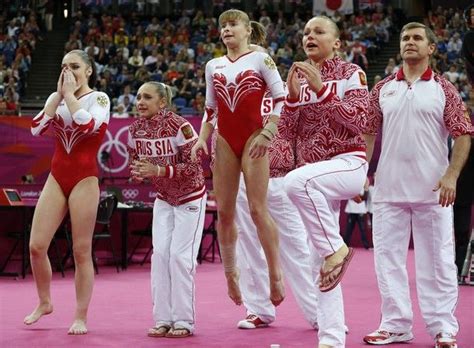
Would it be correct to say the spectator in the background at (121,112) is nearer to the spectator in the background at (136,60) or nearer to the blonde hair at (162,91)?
the spectator in the background at (136,60)

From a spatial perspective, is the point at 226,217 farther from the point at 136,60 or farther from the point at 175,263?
the point at 136,60

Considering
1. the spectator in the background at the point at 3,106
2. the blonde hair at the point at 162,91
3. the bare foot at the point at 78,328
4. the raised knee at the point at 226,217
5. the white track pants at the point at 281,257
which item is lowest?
the bare foot at the point at 78,328

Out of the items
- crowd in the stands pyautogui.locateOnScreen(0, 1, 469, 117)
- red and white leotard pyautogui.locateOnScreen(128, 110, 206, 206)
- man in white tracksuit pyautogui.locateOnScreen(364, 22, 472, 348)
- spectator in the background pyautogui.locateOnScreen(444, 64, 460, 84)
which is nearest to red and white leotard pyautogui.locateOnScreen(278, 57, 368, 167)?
man in white tracksuit pyautogui.locateOnScreen(364, 22, 472, 348)

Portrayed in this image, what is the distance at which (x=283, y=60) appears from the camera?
21719 millimetres

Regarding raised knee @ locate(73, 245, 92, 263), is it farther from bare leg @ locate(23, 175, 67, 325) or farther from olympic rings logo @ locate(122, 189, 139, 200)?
olympic rings logo @ locate(122, 189, 139, 200)

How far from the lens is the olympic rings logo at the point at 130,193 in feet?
50.9

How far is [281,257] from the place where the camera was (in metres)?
6.72

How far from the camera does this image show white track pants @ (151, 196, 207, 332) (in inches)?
250

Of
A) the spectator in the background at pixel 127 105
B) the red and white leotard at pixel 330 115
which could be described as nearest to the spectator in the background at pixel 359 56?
the spectator in the background at pixel 127 105

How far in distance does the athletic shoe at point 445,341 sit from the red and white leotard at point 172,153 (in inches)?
80.5

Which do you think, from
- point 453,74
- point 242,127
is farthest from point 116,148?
point 242,127

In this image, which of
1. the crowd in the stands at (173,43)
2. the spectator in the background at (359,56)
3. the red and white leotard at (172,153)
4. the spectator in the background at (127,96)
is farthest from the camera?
the spectator in the background at (359,56)

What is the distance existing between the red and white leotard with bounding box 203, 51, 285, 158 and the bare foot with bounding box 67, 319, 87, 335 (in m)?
1.92

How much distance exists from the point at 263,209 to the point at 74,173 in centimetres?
161
